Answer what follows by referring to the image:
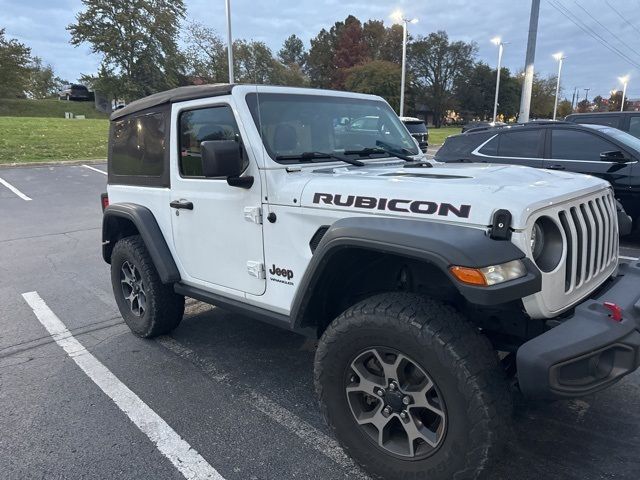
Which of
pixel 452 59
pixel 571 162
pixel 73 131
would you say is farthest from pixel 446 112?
pixel 571 162

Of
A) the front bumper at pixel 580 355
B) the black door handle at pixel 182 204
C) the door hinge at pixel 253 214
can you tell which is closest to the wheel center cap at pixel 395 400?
the front bumper at pixel 580 355

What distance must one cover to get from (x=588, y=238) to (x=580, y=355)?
0.78 m

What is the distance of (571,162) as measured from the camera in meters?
6.66

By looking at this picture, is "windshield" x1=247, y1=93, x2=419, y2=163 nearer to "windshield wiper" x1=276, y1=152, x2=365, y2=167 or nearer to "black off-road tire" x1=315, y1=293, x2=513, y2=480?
"windshield wiper" x1=276, y1=152, x2=365, y2=167

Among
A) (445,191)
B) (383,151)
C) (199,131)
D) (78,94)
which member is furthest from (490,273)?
(78,94)

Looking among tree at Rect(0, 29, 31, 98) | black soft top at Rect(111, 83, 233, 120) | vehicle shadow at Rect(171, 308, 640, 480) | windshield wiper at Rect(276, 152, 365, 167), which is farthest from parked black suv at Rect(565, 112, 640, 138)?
tree at Rect(0, 29, 31, 98)

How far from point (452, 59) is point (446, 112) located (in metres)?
7.54

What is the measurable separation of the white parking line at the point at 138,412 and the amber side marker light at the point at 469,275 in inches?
61.6

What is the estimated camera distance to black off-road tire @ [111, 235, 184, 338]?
12.5ft

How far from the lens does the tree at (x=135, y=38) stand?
42.5 meters

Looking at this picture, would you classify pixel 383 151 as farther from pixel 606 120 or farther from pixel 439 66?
pixel 439 66

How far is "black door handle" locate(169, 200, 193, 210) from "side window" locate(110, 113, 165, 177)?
1.02 feet

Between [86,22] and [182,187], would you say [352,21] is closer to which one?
[86,22]

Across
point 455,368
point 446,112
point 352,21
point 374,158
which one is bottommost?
point 455,368
